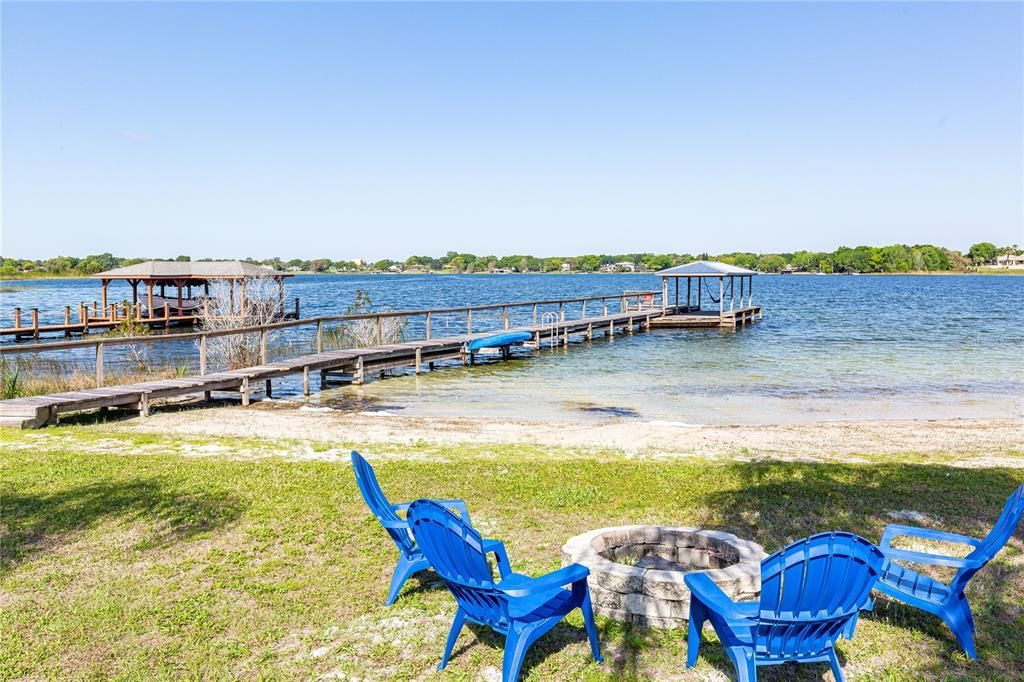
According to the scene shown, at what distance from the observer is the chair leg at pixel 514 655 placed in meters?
3.57

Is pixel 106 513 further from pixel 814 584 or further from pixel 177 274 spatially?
pixel 177 274

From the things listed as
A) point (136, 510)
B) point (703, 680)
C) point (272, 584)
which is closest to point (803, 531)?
point (703, 680)

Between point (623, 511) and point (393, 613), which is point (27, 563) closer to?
point (393, 613)

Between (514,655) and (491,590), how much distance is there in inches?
13.0

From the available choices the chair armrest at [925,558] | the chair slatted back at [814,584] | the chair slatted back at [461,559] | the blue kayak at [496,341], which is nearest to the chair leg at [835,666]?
the chair slatted back at [814,584]

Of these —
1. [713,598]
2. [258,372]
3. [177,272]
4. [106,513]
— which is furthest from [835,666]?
[177,272]

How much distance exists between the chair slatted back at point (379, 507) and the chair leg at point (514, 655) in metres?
1.25

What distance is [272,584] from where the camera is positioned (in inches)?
195

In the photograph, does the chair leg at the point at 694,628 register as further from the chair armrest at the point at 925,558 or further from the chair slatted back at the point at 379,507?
the chair slatted back at the point at 379,507

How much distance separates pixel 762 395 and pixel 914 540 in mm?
11452

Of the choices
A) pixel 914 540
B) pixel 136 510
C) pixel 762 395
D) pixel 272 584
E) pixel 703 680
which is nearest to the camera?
pixel 703 680

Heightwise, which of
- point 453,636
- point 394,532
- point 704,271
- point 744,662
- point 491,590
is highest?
point 704,271

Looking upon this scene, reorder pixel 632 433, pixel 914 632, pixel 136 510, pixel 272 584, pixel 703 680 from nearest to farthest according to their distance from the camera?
pixel 703 680, pixel 914 632, pixel 272 584, pixel 136 510, pixel 632 433

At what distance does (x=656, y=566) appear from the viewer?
519 centimetres
